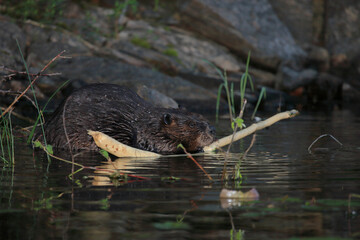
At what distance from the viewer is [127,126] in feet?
23.4

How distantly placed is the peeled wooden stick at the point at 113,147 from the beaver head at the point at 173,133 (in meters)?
0.80

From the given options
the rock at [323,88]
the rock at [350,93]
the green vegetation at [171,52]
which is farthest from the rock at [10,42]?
the rock at [350,93]

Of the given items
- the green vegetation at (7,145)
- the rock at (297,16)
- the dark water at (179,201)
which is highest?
the rock at (297,16)

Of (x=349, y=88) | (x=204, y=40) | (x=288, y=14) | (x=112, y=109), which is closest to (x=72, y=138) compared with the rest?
(x=112, y=109)

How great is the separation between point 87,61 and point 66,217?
38.8ft

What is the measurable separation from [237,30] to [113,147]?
569 inches

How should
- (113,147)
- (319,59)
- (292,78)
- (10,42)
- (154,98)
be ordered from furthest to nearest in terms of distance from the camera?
(319,59) → (292,78) → (10,42) → (154,98) → (113,147)

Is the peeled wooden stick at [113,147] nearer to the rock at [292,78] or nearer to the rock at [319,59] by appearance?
the rock at [292,78]

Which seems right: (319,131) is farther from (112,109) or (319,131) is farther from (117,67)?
(117,67)

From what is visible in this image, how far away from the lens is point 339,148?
684 centimetres

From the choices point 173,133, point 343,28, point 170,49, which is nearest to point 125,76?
point 170,49

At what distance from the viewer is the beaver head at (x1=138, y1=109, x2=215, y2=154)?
6977 mm

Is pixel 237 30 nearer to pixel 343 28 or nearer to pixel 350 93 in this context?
pixel 350 93

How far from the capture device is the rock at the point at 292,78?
1866 centimetres
